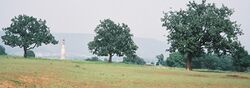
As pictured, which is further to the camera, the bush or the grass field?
the bush

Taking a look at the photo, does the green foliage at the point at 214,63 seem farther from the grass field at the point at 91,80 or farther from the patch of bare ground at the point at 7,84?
the patch of bare ground at the point at 7,84

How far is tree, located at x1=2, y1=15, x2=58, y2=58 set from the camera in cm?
11100

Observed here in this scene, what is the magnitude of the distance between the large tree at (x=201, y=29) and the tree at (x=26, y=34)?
45.0 meters

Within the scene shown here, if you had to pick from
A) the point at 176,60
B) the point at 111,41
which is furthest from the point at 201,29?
the point at 176,60

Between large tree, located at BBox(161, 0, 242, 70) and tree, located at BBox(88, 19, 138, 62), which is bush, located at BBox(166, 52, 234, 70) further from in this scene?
large tree, located at BBox(161, 0, 242, 70)

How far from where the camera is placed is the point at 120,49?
121 m

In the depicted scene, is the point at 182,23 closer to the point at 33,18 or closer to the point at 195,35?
the point at 195,35

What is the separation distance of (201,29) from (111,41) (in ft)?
154

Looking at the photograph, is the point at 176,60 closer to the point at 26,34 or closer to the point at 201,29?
the point at 26,34

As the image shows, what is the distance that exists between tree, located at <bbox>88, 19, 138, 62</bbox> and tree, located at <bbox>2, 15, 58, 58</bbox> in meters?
13.7

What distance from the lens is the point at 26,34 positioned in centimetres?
11300

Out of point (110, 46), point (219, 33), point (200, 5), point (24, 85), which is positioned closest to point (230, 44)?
point (219, 33)

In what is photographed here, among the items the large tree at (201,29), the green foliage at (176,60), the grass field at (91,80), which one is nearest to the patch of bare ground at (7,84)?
→ the grass field at (91,80)

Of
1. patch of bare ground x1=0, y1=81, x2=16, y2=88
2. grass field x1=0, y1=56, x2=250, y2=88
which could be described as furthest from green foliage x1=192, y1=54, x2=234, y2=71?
patch of bare ground x1=0, y1=81, x2=16, y2=88
